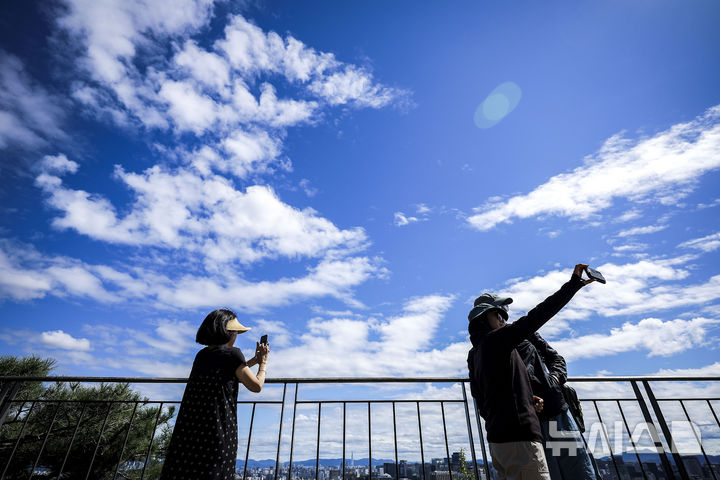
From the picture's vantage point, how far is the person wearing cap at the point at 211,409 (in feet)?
6.75

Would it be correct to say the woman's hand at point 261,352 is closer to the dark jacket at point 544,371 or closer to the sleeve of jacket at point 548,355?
the dark jacket at point 544,371

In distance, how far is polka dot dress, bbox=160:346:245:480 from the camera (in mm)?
2051

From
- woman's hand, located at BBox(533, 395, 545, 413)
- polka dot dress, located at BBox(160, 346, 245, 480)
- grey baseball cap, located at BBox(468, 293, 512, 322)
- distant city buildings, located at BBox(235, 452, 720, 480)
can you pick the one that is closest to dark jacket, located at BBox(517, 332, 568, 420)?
woman's hand, located at BBox(533, 395, 545, 413)

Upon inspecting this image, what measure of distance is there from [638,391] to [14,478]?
42.5 feet

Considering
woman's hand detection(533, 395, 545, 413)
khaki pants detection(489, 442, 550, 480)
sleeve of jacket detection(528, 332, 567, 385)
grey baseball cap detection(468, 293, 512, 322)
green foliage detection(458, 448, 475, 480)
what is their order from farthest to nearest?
green foliage detection(458, 448, 475, 480) → sleeve of jacket detection(528, 332, 567, 385) → grey baseball cap detection(468, 293, 512, 322) → woman's hand detection(533, 395, 545, 413) → khaki pants detection(489, 442, 550, 480)

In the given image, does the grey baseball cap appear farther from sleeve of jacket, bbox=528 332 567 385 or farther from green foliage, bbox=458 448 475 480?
green foliage, bbox=458 448 475 480

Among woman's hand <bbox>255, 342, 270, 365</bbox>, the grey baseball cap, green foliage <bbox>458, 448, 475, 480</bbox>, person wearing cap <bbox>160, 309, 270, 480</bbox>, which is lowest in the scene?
green foliage <bbox>458, 448, 475, 480</bbox>

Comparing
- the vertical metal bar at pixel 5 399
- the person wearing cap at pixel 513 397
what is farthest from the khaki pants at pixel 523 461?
the vertical metal bar at pixel 5 399

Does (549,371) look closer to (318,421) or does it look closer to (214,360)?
(318,421)

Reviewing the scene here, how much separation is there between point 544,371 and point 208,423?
2.45 meters

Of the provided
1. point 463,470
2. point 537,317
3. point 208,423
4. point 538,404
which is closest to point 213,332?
point 208,423

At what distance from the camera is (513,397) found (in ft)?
6.95

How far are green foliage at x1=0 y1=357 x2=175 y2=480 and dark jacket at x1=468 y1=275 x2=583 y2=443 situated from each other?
819 cm

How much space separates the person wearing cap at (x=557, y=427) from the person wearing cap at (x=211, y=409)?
6.76 feet
